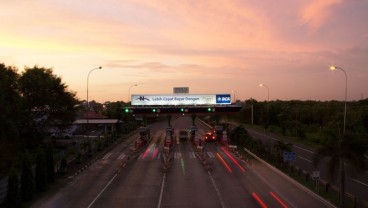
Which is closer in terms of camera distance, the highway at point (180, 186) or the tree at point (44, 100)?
the highway at point (180, 186)

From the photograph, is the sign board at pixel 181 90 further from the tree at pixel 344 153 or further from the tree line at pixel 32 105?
the tree at pixel 344 153

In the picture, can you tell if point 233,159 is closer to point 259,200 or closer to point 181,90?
point 259,200

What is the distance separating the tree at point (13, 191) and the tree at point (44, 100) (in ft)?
100

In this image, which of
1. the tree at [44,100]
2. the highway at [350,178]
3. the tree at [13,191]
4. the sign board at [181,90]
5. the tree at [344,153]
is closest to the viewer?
the tree at [344,153]

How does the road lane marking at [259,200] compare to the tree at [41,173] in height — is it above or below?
below

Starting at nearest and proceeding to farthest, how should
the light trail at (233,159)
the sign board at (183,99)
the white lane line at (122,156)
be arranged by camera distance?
the light trail at (233,159)
the white lane line at (122,156)
the sign board at (183,99)

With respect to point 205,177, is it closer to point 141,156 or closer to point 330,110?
point 141,156

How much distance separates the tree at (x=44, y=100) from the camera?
57.0m

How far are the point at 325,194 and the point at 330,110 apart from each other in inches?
3794

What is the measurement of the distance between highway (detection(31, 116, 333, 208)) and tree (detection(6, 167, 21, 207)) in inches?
76.5

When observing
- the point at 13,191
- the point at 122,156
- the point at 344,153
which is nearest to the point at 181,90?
the point at 122,156

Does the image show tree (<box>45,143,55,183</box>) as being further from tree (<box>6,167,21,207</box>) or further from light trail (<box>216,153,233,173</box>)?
light trail (<box>216,153,233,173</box>)

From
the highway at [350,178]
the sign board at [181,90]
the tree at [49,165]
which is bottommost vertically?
the highway at [350,178]

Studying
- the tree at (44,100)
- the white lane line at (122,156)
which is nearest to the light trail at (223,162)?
the white lane line at (122,156)
